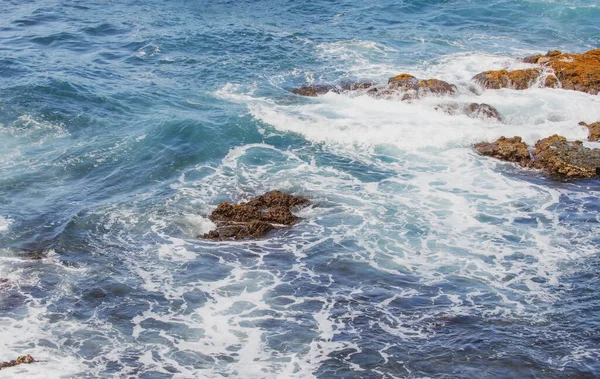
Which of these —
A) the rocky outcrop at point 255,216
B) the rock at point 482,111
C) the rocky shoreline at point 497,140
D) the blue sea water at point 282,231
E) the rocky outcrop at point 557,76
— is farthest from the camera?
the rocky outcrop at point 557,76

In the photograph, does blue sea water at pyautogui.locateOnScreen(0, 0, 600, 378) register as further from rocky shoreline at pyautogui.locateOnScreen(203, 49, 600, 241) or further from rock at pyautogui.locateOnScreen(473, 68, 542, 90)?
rock at pyautogui.locateOnScreen(473, 68, 542, 90)

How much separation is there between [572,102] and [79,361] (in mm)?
19386

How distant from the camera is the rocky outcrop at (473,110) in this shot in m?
23.1

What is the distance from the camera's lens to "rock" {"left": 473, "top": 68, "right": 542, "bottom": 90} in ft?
84.2

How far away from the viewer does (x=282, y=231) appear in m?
16.5

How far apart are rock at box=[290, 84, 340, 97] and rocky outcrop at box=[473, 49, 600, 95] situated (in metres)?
5.68

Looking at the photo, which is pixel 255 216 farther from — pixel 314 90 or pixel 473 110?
pixel 314 90

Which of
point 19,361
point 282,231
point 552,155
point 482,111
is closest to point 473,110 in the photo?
point 482,111

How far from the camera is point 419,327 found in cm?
1259

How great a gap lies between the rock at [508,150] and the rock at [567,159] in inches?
13.4

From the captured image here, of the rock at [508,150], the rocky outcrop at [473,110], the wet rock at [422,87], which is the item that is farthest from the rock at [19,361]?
the wet rock at [422,87]

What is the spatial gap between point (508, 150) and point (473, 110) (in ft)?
11.5

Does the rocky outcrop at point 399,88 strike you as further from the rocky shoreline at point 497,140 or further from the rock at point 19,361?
the rock at point 19,361

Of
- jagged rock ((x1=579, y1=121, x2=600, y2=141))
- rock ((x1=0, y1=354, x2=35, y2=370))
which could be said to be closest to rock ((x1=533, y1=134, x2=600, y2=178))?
jagged rock ((x1=579, y1=121, x2=600, y2=141))
